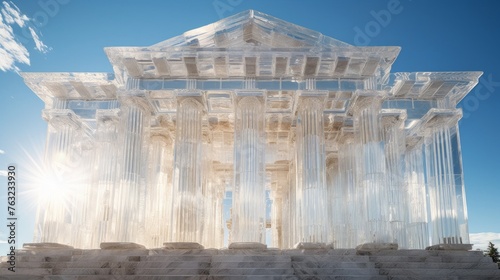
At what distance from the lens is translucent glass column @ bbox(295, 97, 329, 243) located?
3352 centimetres

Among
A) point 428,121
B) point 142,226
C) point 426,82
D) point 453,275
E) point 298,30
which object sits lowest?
point 453,275

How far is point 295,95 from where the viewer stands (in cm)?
3609

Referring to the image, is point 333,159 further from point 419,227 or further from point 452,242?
point 452,242

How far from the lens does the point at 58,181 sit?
37594 millimetres

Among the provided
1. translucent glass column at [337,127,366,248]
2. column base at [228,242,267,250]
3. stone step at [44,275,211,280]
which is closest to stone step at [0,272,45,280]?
stone step at [44,275,211,280]

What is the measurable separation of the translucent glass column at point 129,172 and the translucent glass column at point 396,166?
51.3ft

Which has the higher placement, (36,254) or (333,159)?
(333,159)

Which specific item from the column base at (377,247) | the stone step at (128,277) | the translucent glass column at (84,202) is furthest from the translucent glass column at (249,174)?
the translucent glass column at (84,202)

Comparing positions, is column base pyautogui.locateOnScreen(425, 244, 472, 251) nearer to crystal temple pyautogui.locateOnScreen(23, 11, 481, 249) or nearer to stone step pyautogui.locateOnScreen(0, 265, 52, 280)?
crystal temple pyautogui.locateOnScreen(23, 11, 481, 249)

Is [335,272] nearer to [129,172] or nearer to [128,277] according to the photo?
[128,277]

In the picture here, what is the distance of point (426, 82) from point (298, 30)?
9267 millimetres

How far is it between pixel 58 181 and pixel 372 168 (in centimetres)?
2066

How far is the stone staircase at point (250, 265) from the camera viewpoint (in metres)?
25.2

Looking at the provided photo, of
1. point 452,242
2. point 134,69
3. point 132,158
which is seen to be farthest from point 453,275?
point 134,69
